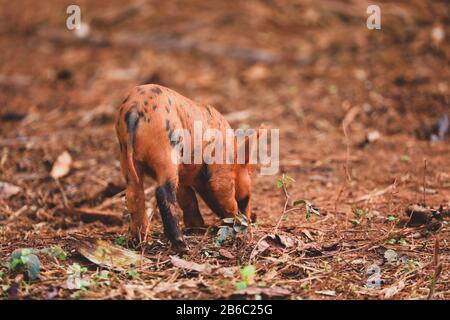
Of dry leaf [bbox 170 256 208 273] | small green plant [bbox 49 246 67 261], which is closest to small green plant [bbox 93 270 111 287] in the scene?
small green plant [bbox 49 246 67 261]

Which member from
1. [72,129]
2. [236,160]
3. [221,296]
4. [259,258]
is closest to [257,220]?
[236,160]

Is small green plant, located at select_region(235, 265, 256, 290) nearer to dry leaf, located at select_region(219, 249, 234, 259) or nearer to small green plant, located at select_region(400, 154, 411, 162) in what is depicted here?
dry leaf, located at select_region(219, 249, 234, 259)

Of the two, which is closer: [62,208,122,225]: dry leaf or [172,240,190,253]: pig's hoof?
[172,240,190,253]: pig's hoof

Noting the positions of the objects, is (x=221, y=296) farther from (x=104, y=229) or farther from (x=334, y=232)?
(x=104, y=229)

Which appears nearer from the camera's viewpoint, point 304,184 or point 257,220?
point 257,220

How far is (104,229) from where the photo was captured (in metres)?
6.34

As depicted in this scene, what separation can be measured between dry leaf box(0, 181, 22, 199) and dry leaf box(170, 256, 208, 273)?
2.95 metres

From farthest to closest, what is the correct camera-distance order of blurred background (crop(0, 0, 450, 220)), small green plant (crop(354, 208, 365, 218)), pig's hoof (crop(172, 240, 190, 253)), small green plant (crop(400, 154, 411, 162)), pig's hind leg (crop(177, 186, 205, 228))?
blurred background (crop(0, 0, 450, 220)), small green plant (crop(400, 154, 411, 162)), pig's hind leg (crop(177, 186, 205, 228)), small green plant (crop(354, 208, 365, 218)), pig's hoof (crop(172, 240, 190, 253))

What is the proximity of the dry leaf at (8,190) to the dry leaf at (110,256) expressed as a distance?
240 centimetres

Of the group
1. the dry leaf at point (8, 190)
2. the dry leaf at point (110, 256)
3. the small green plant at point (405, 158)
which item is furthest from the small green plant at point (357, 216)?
the dry leaf at point (8, 190)

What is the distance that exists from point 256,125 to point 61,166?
9.45ft

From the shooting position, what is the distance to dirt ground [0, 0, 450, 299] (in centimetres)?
493
